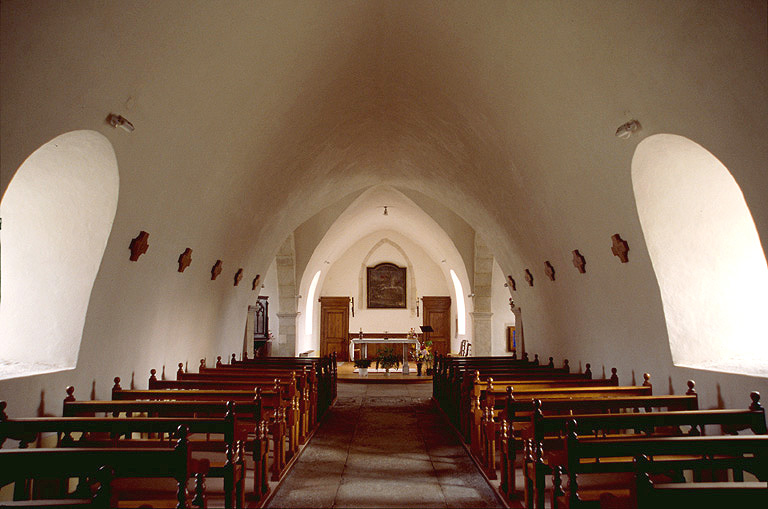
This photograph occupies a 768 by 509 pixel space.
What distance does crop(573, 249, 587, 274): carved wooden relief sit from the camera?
7238mm

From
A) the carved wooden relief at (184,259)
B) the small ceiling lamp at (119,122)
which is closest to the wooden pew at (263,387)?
the carved wooden relief at (184,259)

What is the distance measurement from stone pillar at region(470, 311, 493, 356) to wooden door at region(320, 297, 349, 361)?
6329 mm

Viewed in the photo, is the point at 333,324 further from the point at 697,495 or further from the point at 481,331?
the point at 697,495

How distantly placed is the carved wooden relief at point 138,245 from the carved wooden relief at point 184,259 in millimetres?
1204

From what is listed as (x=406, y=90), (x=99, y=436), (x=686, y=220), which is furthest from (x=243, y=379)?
(x=686, y=220)

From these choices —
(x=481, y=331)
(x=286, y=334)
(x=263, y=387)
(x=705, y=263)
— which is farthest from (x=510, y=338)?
(x=263, y=387)

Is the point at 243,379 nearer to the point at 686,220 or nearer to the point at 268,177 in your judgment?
the point at 268,177

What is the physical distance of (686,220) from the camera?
5.47 meters

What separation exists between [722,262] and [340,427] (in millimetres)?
5638

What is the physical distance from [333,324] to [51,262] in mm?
16422

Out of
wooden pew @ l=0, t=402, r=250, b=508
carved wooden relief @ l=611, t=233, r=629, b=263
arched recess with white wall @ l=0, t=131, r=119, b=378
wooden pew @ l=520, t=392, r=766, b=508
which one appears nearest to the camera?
wooden pew @ l=0, t=402, r=250, b=508

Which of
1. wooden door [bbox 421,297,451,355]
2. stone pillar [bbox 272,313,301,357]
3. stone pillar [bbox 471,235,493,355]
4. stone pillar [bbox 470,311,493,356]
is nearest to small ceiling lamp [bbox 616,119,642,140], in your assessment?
stone pillar [bbox 471,235,493,355]

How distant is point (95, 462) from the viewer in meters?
2.88

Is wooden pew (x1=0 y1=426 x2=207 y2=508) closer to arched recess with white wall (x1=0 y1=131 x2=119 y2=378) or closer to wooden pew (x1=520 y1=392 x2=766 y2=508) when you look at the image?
arched recess with white wall (x1=0 y1=131 x2=119 y2=378)
